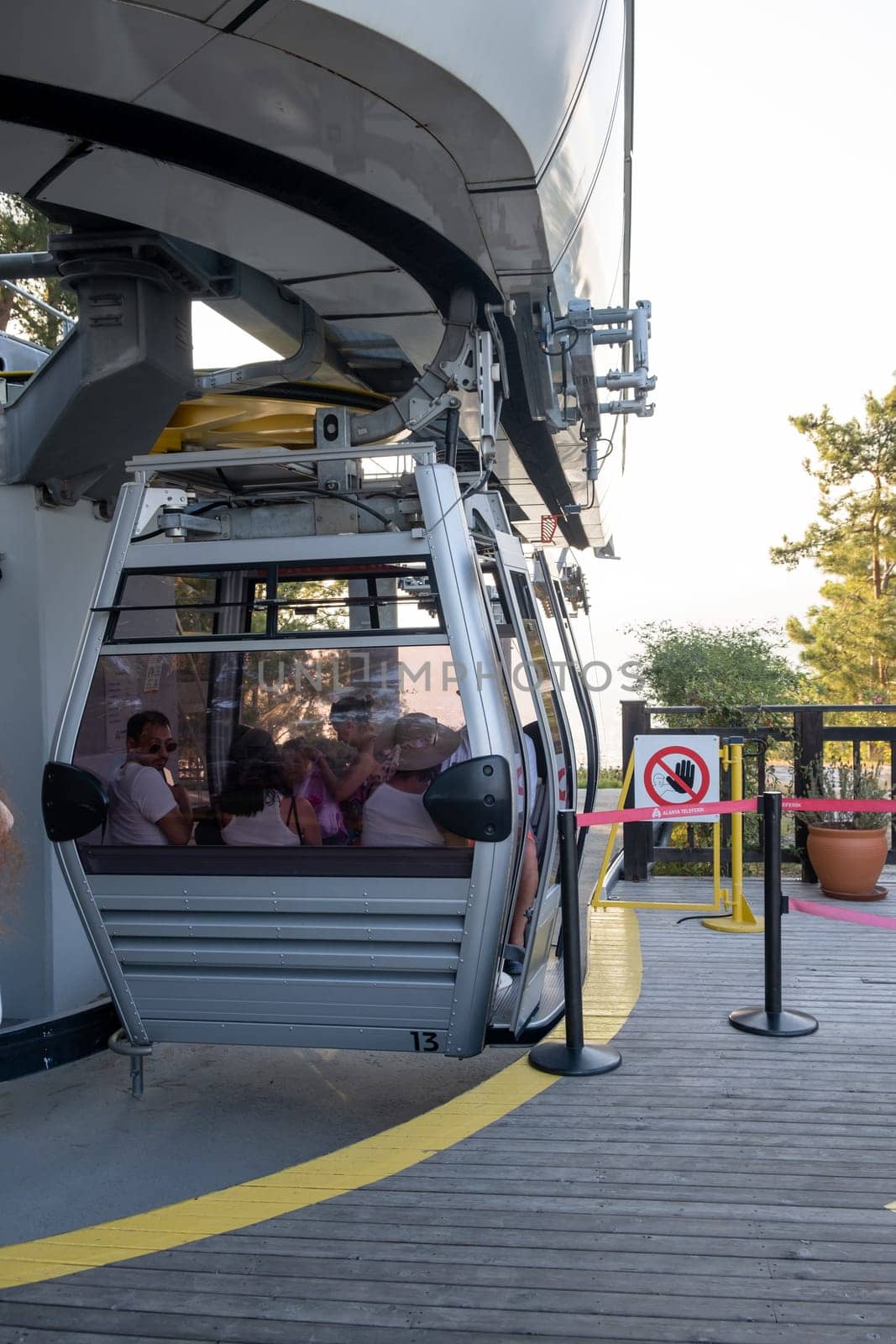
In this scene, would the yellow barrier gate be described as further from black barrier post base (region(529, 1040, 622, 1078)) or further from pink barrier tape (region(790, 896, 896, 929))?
black barrier post base (region(529, 1040, 622, 1078))

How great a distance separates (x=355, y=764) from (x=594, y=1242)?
159cm

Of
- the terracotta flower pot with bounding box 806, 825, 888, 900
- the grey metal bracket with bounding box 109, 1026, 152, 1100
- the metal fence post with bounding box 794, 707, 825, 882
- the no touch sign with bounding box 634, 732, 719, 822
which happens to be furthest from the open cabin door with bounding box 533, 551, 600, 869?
the metal fence post with bounding box 794, 707, 825, 882

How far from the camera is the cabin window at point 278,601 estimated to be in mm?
3668

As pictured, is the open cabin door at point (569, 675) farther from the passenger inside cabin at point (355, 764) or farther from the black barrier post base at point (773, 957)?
the passenger inside cabin at point (355, 764)

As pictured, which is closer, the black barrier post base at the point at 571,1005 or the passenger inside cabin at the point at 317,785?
the passenger inside cabin at the point at 317,785

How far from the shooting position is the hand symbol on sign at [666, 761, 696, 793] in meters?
7.12

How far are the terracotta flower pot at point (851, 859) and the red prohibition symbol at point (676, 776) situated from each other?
0.85 metres

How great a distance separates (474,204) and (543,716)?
1720 mm

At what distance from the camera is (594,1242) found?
2764mm

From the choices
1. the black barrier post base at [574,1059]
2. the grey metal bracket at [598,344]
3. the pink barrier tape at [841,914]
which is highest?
the grey metal bracket at [598,344]

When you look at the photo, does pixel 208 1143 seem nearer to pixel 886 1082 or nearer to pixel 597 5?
pixel 886 1082

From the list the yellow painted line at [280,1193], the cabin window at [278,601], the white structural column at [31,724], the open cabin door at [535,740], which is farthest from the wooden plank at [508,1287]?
the white structural column at [31,724]

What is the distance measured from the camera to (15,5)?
250 centimetres

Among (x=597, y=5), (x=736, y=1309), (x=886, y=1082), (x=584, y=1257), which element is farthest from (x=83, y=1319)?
(x=597, y=5)
